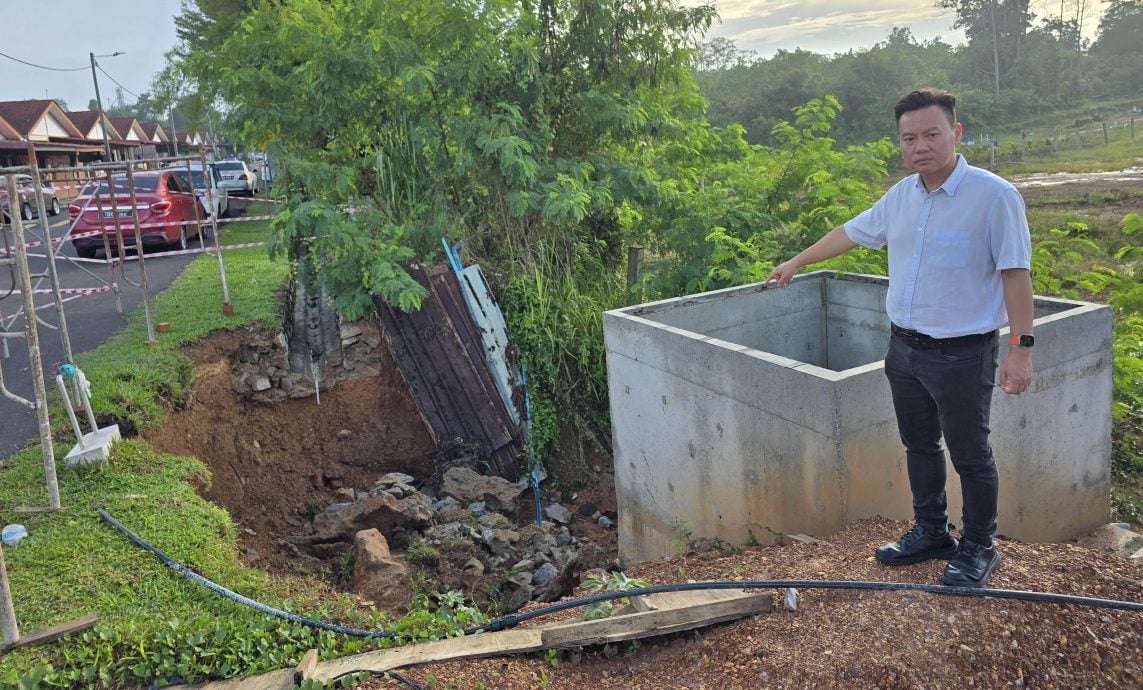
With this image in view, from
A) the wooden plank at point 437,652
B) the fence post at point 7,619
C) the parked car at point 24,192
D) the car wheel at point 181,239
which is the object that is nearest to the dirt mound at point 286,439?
the parked car at point 24,192

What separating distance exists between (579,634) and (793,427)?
4.92ft

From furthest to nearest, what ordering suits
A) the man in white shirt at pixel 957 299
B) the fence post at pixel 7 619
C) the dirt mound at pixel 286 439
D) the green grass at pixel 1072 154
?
the green grass at pixel 1072 154 → the dirt mound at pixel 286 439 → the fence post at pixel 7 619 → the man in white shirt at pixel 957 299

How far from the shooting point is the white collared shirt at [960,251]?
304 centimetres

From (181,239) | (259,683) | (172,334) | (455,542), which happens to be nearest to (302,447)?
(172,334)

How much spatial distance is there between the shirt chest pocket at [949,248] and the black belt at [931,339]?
0.88ft

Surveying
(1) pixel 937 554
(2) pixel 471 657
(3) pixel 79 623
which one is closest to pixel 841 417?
(1) pixel 937 554

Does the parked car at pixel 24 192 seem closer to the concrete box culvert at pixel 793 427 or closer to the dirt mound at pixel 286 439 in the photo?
the dirt mound at pixel 286 439

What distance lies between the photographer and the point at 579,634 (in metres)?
3.53

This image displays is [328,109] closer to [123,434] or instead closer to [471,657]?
[123,434]

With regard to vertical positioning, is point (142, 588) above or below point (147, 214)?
below

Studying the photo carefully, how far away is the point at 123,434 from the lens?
6.55m

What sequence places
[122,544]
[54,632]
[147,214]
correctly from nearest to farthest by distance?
[54,632]
[122,544]
[147,214]

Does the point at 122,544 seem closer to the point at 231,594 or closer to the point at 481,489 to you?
the point at 231,594

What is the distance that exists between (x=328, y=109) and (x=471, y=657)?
6.40 m
